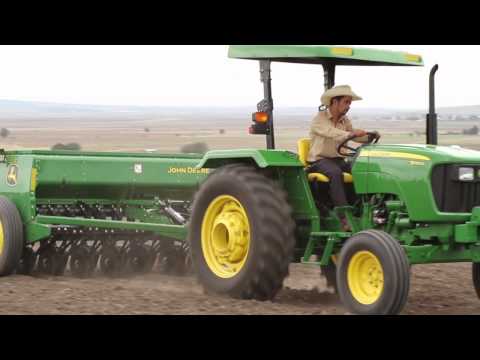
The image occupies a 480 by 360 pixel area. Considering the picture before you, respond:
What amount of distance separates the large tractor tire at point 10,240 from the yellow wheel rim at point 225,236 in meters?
2.41

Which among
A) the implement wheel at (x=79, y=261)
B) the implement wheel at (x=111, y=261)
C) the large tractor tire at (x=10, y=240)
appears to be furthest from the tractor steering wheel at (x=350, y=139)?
the large tractor tire at (x=10, y=240)

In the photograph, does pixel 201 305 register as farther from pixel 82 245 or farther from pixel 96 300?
pixel 82 245

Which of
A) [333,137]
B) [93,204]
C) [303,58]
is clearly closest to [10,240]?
[93,204]

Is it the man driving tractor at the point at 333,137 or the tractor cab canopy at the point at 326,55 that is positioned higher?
the tractor cab canopy at the point at 326,55

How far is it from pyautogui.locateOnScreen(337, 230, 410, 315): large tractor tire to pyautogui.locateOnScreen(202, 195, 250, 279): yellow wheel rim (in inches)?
41.2

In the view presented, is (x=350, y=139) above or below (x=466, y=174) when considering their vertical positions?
above

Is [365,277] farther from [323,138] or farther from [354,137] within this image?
[323,138]

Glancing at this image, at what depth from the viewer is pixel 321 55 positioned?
8.27 meters

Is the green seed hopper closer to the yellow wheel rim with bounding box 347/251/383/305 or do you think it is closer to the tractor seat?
the tractor seat

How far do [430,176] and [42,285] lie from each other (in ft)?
11.9

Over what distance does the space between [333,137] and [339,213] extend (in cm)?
61

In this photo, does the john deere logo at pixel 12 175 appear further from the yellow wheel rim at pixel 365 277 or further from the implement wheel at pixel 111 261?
the yellow wheel rim at pixel 365 277

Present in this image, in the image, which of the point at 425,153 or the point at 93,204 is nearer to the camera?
the point at 425,153

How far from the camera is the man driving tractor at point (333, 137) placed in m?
8.20
